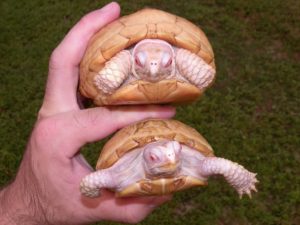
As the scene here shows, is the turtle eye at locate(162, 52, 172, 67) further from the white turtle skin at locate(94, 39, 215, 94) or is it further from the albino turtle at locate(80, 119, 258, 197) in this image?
the albino turtle at locate(80, 119, 258, 197)

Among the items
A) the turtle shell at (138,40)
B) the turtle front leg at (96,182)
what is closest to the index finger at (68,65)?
the turtle shell at (138,40)

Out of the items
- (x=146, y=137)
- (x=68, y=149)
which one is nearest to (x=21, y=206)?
(x=68, y=149)

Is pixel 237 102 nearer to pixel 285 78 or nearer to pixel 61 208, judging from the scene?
pixel 285 78

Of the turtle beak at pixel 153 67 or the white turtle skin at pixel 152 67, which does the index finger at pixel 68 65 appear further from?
the turtle beak at pixel 153 67

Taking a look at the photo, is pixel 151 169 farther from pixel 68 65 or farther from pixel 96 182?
pixel 68 65

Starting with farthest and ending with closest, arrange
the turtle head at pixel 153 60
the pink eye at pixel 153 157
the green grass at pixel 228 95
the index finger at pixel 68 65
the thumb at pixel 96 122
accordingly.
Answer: the green grass at pixel 228 95 < the index finger at pixel 68 65 < the thumb at pixel 96 122 < the turtle head at pixel 153 60 < the pink eye at pixel 153 157

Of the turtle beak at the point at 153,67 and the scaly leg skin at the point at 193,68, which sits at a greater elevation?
the turtle beak at the point at 153,67
